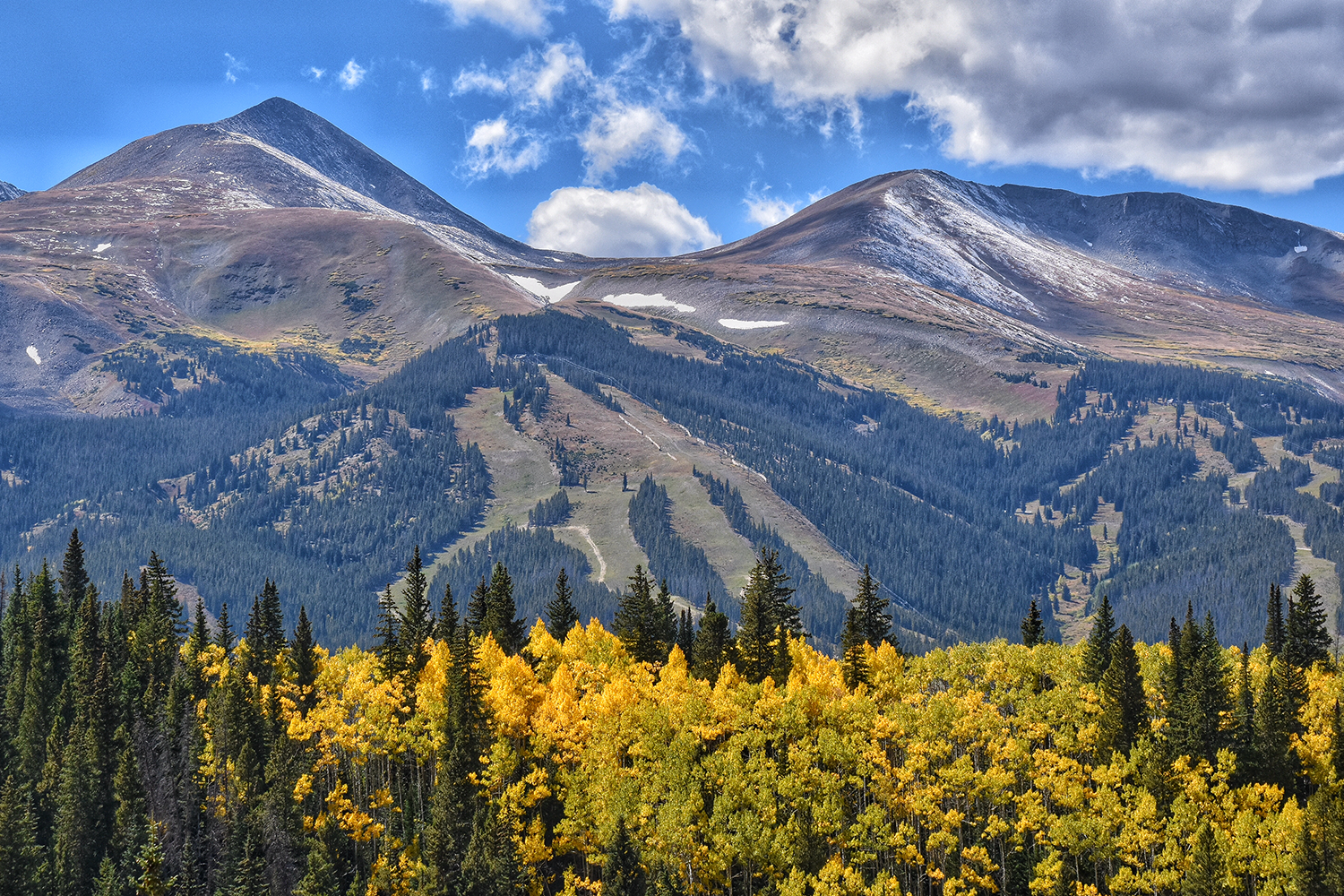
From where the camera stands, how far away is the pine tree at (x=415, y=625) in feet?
374

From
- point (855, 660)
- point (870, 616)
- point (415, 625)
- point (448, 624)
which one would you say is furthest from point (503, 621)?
point (855, 660)

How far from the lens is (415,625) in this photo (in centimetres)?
11962

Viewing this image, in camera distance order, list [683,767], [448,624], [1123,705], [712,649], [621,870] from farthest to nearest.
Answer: [712,649], [448,624], [1123,705], [683,767], [621,870]

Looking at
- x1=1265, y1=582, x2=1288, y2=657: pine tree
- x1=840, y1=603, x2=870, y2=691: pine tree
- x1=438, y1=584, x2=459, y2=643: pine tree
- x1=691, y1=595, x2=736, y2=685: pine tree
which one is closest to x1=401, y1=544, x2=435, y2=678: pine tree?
x1=438, y1=584, x2=459, y2=643: pine tree

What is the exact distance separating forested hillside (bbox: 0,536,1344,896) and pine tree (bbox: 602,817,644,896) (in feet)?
0.78

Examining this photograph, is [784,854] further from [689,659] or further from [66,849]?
[66,849]

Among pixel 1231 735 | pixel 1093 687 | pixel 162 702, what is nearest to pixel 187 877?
pixel 162 702

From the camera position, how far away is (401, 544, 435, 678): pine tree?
114000 mm

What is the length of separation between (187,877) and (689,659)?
167ft

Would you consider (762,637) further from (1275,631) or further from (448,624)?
(1275,631)

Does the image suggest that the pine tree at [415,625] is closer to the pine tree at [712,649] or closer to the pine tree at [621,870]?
the pine tree at [712,649]

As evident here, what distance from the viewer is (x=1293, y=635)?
123 metres

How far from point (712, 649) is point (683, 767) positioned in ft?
82.7

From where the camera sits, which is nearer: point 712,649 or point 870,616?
point 712,649
